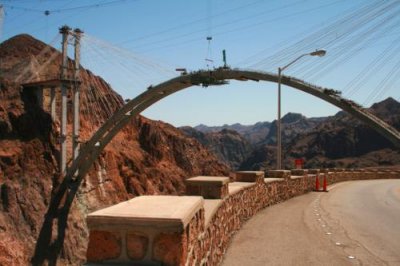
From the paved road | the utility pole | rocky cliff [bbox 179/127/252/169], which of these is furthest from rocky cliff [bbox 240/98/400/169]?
the paved road

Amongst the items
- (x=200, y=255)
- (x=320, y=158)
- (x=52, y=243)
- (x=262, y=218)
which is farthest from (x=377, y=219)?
(x=320, y=158)

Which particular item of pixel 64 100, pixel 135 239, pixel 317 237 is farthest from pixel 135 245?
pixel 64 100

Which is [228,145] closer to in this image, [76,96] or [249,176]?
[76,96]

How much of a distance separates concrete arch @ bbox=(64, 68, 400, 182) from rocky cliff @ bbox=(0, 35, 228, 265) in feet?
8.08

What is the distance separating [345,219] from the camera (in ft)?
42.5

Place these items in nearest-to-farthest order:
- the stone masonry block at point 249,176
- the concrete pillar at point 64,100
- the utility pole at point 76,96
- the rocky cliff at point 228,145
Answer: the stone masonry block at point 249,176 < the concrete pillar at point 64,100 < the utility pole at point 76,96 < the rocky cliff at point 228,145

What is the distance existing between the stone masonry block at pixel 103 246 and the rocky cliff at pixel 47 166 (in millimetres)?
20962

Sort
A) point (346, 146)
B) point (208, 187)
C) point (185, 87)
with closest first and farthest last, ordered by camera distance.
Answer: point (208, 187) < point (185, 87) < point (346, 146)

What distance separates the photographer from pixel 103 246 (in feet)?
12.3

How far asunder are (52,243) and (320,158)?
8756 cm

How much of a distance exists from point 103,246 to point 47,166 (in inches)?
1273

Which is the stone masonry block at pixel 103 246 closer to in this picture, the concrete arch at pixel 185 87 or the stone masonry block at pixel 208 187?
the stone masonry block at pixel 208 187

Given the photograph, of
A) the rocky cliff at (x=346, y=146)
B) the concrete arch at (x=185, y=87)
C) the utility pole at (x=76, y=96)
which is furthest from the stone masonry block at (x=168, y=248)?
the rocky cliff at (x=346, y=146)

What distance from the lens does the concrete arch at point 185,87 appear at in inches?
854
